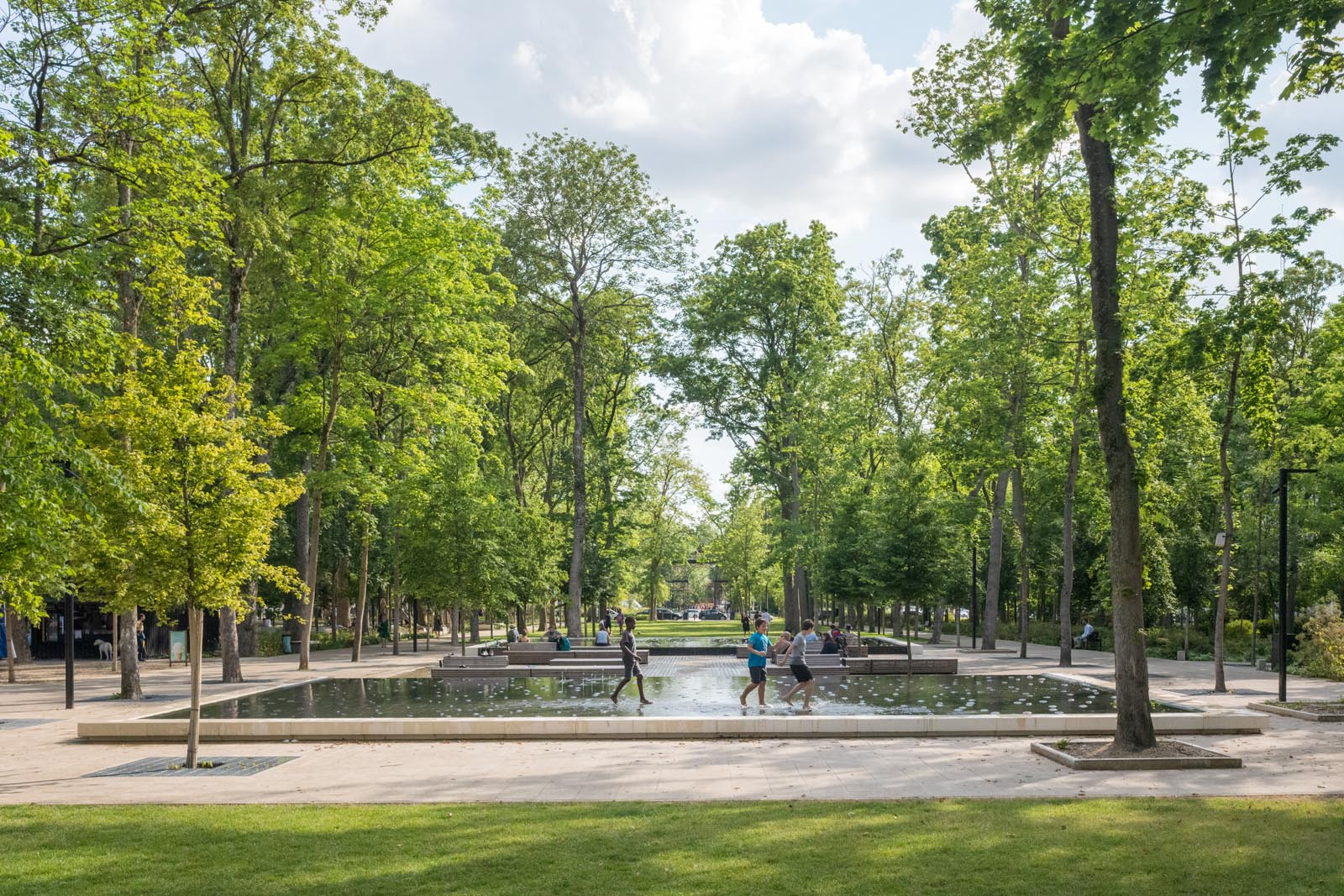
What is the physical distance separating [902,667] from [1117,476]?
594 inches

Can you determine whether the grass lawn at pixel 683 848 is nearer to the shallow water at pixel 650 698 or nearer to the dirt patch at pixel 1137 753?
the dirt patch at pixel 1137 753

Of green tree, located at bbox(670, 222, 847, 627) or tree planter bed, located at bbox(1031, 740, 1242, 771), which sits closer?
tree planter bed, located at bbox(1031, 740, 1242, 771)

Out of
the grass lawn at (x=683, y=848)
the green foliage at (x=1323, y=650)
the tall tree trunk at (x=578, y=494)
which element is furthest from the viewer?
the tall tree trunk at (x=578, y=494)

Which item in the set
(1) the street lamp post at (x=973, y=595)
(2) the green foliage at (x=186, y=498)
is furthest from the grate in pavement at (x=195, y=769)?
(1) the street lamp post at (x=973, y=595)

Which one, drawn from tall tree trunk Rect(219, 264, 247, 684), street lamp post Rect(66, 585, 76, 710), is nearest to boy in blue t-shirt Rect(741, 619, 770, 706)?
street lamp post Rect(66, 585, 76, 710)

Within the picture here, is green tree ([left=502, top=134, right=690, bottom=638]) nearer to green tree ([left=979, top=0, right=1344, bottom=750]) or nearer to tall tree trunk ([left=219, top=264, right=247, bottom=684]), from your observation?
tall tree trunk ([left=219, top=264, right=247, bottom=684])

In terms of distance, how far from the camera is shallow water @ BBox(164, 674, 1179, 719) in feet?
64.5

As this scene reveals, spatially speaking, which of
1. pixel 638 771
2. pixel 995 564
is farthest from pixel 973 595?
pixel 638 771

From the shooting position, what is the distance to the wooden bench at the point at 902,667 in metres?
27.7

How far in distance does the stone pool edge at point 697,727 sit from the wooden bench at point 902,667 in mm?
11328

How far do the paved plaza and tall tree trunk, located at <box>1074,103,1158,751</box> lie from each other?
1.12m

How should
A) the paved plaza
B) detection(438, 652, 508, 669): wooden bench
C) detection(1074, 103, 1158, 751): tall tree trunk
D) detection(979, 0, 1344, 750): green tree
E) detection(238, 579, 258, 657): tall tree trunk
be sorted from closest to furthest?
detection(979, 0, 1344, 750): green tree < the paved plaza < detection(1074, 103, 1158, 751): tall tree trunk < detection(438, 652, 508, 669): wooden bench < detection(238, 579, 258, 657): tall tree trunk

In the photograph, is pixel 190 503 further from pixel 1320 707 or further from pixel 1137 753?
pixel 1320 707

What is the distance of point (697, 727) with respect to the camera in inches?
641
